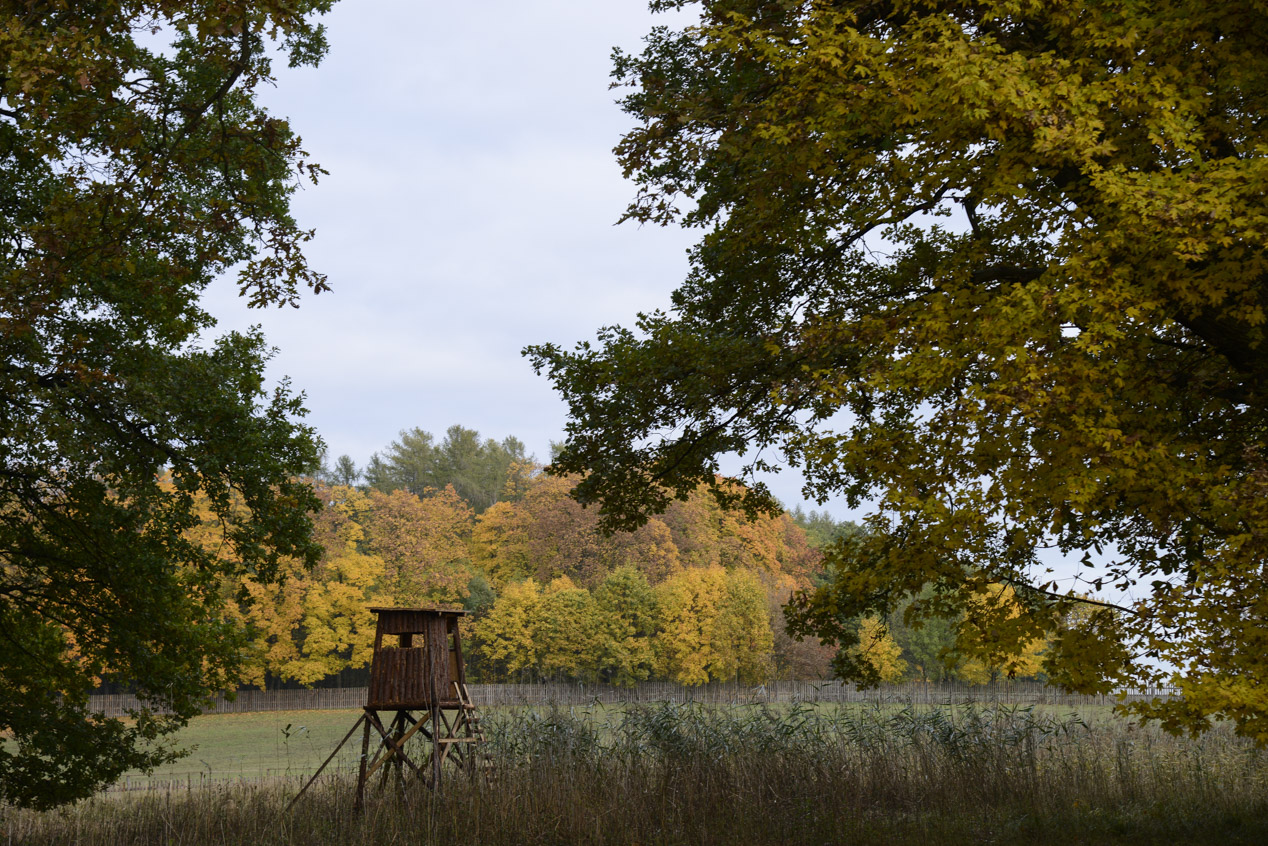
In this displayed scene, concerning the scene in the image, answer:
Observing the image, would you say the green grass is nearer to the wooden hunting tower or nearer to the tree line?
the tree line

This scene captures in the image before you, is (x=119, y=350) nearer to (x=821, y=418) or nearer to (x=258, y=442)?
(x=258, y=442)

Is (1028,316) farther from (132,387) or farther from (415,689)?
(415,689)

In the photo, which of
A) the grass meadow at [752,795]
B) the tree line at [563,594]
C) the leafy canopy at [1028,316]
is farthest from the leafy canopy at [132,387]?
the tree line at [563,594]

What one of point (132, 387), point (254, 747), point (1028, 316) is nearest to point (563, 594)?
point (254, 747)

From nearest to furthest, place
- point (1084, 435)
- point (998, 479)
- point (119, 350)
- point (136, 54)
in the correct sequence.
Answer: point (1084, 435) → point (998, 479) → point (136, 54) → point (119, 350)

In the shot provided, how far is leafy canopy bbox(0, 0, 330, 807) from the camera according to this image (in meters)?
7.55

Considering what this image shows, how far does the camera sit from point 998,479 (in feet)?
22.8

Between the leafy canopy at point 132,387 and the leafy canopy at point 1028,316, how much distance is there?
11.0ft

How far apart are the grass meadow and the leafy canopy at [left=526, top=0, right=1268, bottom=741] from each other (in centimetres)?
201

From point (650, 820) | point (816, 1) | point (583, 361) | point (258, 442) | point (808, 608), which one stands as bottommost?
point (650, 820)

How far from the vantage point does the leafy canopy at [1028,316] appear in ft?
20.9

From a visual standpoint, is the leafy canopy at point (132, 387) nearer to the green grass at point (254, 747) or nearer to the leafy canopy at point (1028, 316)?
the leafy canopy at point (1028, 316)

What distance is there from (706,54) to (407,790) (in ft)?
29.3

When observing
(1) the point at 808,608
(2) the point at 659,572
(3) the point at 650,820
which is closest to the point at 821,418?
(1) the point at 808,608
